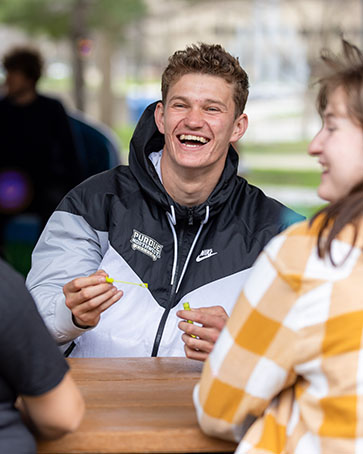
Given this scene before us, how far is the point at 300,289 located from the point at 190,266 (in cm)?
91

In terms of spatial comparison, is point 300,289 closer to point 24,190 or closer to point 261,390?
point 261,390

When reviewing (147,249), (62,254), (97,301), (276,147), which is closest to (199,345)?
(97,301)

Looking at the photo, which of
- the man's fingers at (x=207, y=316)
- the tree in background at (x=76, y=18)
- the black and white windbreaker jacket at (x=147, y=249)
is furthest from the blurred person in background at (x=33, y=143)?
the man's fingers at (x=207, y=316)

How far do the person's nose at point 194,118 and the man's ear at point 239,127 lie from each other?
6.0 inches

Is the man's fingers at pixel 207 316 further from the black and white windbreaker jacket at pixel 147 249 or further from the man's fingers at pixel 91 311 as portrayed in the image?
the black and white windbreaker jacket at pixel 147 249

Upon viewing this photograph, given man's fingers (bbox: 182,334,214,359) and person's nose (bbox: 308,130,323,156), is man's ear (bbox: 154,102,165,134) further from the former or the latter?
person's nose (bbox: 308,130,323,156)

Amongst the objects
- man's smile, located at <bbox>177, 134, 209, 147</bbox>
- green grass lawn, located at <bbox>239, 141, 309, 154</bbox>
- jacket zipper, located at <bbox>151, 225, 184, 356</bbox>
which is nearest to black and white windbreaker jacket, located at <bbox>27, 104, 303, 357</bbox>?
jacket zipper, located at <bbox>151, 225, 184, 356</bbox>

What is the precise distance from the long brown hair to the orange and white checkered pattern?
2cm

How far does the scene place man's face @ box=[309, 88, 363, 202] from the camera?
4.12 ft

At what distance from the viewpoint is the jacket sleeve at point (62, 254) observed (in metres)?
2.08

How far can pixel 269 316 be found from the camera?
1248mm

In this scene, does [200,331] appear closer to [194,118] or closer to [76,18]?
[194,118]

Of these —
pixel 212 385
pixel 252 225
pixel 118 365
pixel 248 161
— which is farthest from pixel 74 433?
pixel 248 161

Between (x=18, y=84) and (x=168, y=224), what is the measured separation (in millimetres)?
3070
